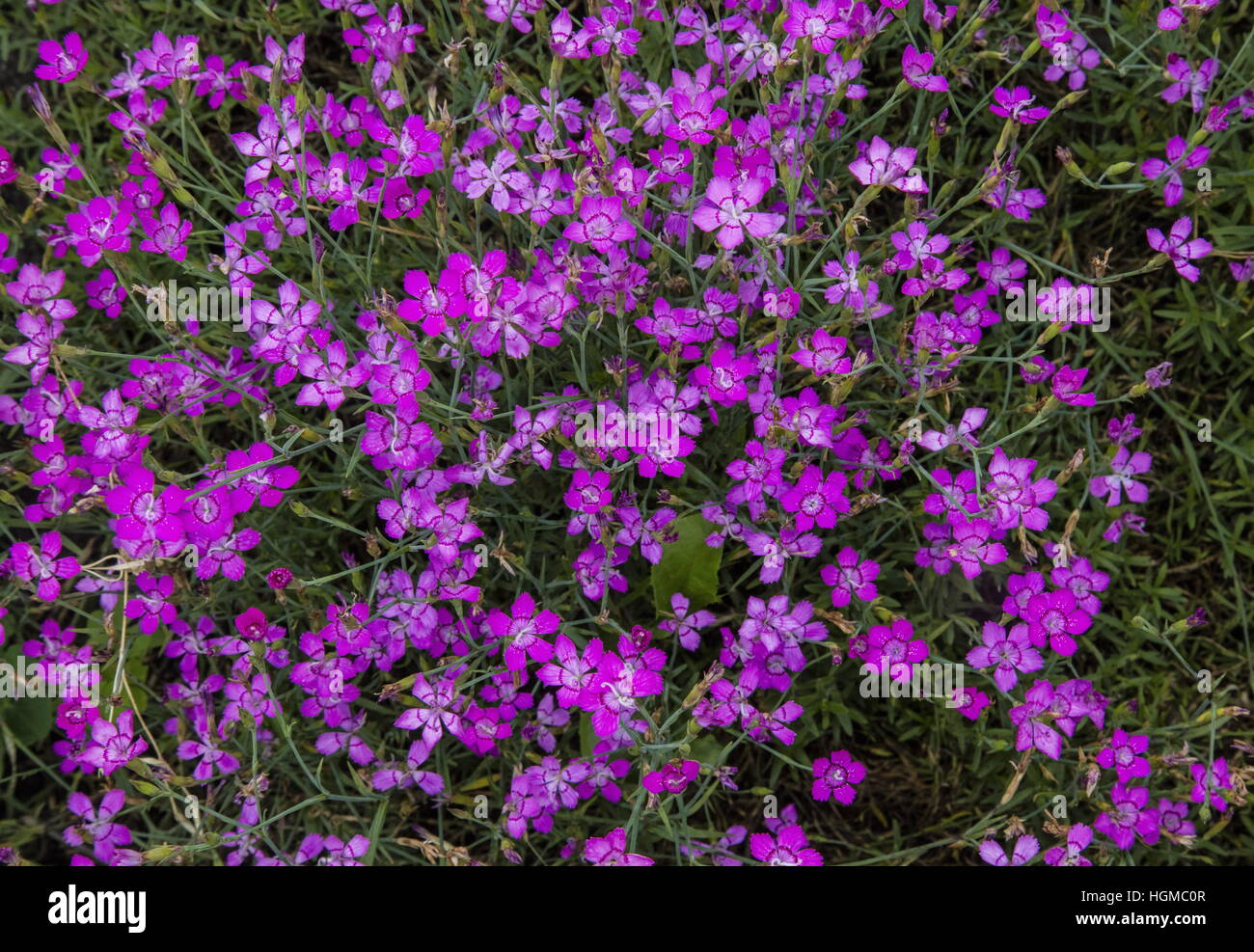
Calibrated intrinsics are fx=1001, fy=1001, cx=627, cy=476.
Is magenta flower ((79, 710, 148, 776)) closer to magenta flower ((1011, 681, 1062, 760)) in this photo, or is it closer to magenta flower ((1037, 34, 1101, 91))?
magenta flower ((1011, 681, 1062, 760))

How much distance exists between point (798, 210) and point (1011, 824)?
138cm

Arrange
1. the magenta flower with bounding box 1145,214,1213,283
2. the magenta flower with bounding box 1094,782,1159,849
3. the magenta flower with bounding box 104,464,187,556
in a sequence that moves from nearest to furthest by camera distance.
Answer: the magenta flower with bounding box 104,464,187,556 → the magenta flower with bounding box 1094,782,1159,849 → the magenta flower with bounding box 1145,214,1213,283

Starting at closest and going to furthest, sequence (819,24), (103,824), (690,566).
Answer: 1. (819,24)
2. (690,566)
3. (103,824)

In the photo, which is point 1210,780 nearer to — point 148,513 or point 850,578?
point 850,578

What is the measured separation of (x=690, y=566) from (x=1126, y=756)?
1034 mm

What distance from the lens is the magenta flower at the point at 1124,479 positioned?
235 cm

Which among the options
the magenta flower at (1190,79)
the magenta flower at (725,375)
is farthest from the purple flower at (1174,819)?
the magenta flower at (1190,79)

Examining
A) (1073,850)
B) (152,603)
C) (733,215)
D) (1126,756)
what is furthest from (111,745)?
(1126,756)

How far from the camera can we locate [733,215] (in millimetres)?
1875

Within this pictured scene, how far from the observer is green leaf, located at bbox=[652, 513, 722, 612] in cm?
226

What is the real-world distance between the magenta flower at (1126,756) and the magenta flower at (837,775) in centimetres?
53

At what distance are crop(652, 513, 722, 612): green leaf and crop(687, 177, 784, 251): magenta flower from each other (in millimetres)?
683

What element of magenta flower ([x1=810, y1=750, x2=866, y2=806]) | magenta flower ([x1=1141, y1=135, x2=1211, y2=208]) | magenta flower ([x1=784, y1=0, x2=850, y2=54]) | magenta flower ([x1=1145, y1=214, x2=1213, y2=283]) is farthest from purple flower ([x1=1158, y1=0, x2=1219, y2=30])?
magenta flower ([x1=810, y1=750, x2=866, y2=806])
